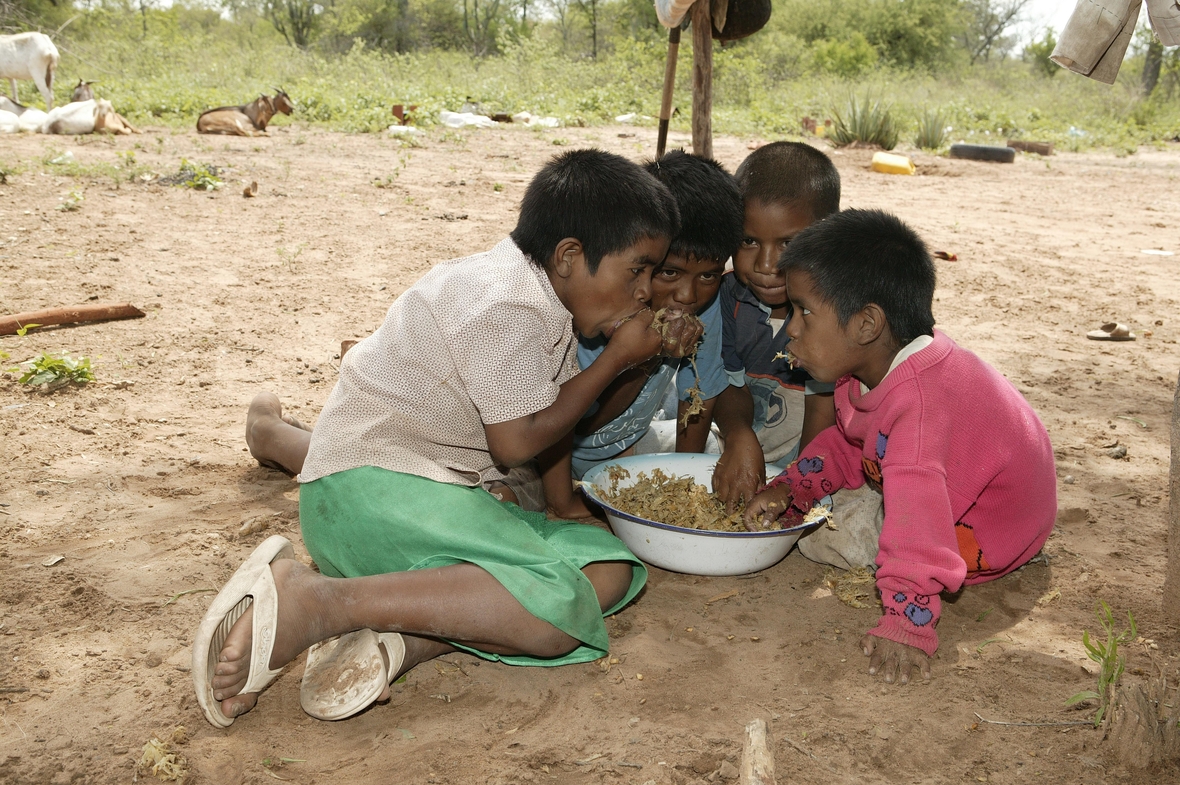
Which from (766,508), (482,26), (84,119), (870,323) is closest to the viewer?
(870,323)

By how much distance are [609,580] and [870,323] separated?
0.92 m

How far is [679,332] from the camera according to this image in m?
2.20

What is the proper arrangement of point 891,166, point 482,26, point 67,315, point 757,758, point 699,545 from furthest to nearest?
point 482,26 < point 891,166 < point 67,315 < point 699,545 < point 757,758

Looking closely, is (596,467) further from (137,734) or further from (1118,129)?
(1118,129)

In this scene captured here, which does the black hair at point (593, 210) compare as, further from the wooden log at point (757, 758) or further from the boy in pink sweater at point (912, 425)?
the wooden log at point (757, 758)

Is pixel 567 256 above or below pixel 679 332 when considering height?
above

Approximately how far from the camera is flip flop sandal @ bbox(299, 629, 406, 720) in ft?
5.82

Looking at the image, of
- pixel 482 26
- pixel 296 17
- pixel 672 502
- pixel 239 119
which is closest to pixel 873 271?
pixel 672 502

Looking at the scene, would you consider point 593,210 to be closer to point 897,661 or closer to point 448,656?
point 448,656

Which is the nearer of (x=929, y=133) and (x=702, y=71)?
(x=702, y=71)

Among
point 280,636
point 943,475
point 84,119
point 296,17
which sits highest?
point 296,17

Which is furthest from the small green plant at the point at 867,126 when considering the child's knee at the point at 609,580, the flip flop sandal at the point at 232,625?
the flip flop sandal at the point at 232,625

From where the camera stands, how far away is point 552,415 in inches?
79.7

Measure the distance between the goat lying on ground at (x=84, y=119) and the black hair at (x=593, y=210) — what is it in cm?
988
